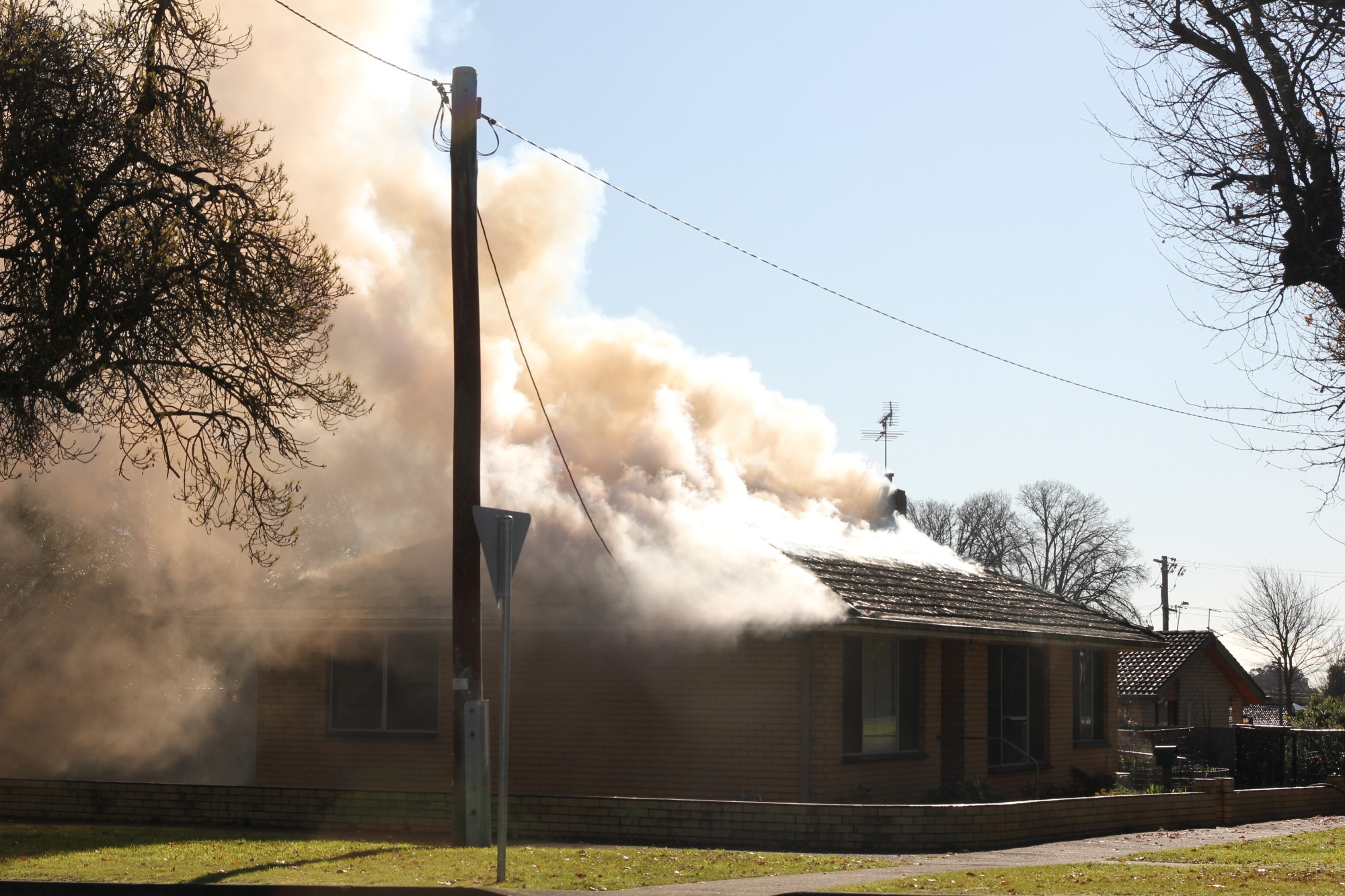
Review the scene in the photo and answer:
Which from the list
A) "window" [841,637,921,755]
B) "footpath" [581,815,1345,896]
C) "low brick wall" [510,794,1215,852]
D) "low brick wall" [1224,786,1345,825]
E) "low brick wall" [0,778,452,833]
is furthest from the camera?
"low brick wall" [1224,786,1345,825]

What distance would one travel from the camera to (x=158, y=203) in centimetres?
1438

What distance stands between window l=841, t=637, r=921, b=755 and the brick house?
0.09 ft

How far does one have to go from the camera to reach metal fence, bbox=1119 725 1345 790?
24797 millimetres

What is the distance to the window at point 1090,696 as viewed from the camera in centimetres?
2388

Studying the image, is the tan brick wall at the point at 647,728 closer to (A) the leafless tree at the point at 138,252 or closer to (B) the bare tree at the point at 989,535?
(A) the leafless tree at the point at 138,252

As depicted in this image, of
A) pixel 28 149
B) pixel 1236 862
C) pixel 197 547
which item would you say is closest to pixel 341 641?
pixel 197 547

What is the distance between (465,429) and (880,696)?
7.74 m

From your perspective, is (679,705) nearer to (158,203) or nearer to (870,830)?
(870,830)

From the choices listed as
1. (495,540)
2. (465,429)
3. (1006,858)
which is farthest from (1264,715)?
(495,540)

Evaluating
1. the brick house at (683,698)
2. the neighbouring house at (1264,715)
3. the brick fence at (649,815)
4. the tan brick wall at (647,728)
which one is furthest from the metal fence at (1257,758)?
the neighbouring house at (1264,715)

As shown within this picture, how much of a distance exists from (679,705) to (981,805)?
456cm

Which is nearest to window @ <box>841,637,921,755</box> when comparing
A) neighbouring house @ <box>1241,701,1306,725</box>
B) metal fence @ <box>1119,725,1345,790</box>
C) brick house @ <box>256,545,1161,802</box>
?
brick house @ <box>256,545,1161,802</box>

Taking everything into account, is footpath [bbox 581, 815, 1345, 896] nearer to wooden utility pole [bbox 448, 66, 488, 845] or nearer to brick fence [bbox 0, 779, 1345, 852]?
brick fence [bbox 0, 779, 1345, 852]

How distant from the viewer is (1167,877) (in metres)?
11.8
